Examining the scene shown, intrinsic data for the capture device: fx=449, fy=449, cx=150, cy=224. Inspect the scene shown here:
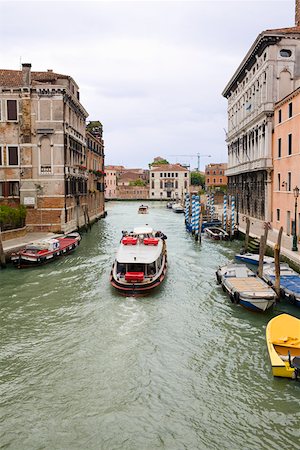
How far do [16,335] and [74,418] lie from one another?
195 inches

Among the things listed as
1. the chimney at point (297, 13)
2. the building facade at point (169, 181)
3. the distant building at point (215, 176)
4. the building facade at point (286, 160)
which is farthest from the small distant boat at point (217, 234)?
the building facade at point (169, 181)

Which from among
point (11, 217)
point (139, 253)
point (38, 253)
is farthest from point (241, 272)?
point (11, 217)

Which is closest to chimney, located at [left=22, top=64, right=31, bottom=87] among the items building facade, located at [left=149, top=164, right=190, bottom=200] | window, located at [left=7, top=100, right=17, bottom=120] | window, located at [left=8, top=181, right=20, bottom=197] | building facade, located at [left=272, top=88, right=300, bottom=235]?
window, located at [left=7, top=100, right=17, bottom=120]

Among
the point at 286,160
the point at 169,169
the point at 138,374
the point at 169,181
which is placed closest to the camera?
the point at 138,374

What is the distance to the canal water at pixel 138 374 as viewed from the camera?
27.4ft

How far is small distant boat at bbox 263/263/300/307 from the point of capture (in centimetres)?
1509

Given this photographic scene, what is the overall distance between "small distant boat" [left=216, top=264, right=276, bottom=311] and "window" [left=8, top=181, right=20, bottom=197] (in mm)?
16697

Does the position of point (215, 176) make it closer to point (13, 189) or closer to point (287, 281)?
point (13, 189)

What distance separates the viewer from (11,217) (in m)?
25.8

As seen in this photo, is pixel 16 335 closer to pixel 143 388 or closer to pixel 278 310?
pixel 143 388

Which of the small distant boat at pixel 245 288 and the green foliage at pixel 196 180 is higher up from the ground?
the green foliage at pixel 196 180

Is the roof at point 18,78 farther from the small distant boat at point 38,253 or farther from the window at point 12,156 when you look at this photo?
the small distant boat at point 38,253

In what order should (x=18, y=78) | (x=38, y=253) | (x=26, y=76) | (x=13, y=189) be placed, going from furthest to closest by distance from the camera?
(x=18, y=78)
(x=13, y=189)
(x=26, y=76)
(x=38, y=253)

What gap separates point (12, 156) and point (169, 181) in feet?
263
